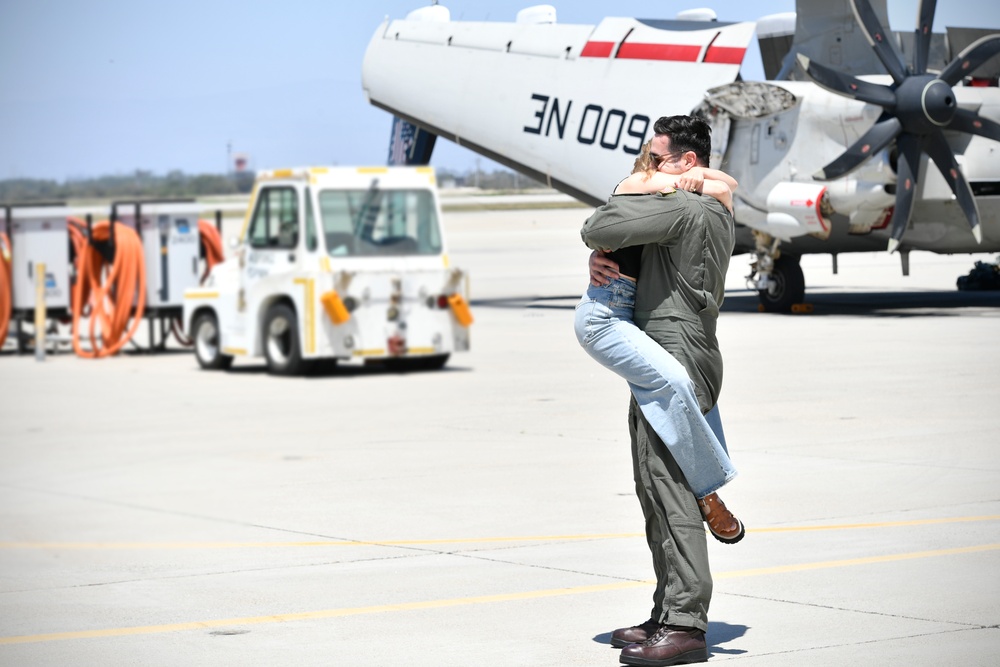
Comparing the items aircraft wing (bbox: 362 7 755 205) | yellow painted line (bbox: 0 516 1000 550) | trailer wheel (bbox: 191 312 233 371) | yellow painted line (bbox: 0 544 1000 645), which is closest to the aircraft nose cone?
aircraft wing (bbox: 362 7 755 205)

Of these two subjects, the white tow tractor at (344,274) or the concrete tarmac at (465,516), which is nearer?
the concrete tarmac at (465,516)

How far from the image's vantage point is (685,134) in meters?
5.69

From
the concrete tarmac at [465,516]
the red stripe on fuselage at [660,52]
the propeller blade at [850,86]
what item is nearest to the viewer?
the concrete tarmac at [465,516]

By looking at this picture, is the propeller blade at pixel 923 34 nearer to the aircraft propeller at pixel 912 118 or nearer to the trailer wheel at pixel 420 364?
the aircraft propeller at pixel 912 118

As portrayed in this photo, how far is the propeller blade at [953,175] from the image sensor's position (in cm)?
2295

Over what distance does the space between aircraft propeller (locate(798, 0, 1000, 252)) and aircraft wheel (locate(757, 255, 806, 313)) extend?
239 centimetres

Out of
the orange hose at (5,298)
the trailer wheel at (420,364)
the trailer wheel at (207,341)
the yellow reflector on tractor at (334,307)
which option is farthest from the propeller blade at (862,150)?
the orange hose at (5,298)

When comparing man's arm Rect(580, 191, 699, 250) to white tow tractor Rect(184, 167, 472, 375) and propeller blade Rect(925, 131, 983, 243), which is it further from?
propeller blade Rect(925, 131, 983, 243)

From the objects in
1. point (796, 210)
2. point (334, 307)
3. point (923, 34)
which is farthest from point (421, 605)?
point (923, 34)

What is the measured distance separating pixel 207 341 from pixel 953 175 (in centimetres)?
1227

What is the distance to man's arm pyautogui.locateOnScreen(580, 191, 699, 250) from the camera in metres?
5.48

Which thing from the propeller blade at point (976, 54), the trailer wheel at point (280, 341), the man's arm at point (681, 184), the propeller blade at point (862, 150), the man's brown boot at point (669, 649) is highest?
the propeller blade at point (976, 54)

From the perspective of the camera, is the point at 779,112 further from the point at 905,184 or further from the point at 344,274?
the point at 344,274

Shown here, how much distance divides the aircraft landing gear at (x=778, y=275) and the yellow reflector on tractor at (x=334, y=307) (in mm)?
11079
